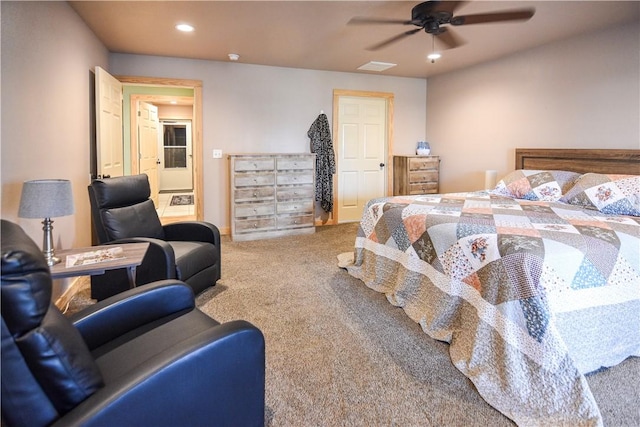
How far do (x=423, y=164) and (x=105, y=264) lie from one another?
15.8 ft

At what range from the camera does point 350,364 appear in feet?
7.14

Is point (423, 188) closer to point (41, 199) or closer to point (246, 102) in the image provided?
point (246, 102)

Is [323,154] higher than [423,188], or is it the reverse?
[323,154]

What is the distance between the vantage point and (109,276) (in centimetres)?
290

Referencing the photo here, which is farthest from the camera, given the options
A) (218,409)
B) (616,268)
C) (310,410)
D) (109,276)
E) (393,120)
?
(393,120)

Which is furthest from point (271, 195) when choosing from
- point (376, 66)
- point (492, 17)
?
point (492, 17)

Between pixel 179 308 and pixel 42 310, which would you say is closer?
pixel 42 310

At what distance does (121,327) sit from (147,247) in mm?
997

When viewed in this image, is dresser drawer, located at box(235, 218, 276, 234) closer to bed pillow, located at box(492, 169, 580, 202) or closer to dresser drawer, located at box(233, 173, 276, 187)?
dresser drawer, located at box(233, 173, 276, 187)

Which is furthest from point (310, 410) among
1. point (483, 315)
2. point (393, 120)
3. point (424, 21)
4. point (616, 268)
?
point (393, 120)

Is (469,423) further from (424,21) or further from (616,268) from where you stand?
(424,21)

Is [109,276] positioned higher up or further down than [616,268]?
further down

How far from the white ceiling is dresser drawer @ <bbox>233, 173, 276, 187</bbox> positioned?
4.82 feet

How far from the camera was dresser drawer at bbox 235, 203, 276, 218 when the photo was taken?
4957 mm
